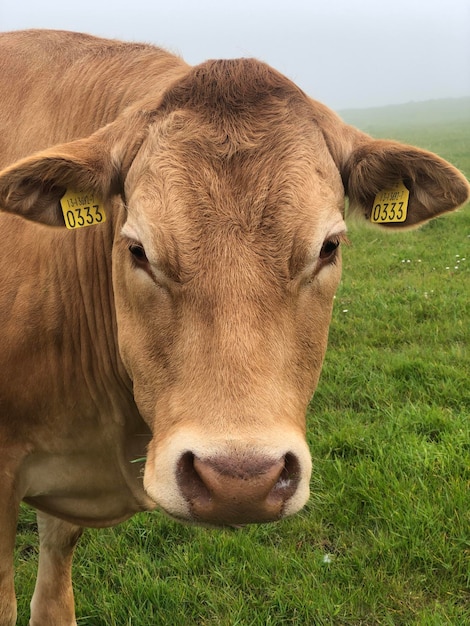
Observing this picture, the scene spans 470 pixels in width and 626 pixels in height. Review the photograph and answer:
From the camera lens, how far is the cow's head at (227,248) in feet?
6.34

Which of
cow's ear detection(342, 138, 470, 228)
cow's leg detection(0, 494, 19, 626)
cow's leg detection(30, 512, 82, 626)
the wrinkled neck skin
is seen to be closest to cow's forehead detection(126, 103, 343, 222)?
cow's ear detection(342, 138, 470, 228)

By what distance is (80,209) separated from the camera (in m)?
2.61

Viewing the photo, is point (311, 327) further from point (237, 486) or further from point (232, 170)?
point (237, 486)

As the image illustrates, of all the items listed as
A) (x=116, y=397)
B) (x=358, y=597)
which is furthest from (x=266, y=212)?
(x=358, y=597)

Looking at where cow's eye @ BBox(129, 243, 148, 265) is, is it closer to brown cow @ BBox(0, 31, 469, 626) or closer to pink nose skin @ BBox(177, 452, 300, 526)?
brown cow @ BBox(0, 31, 469, 626)

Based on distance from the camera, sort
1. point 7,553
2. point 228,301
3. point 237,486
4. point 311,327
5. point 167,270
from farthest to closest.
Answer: point 7,553, point 311,327, point 167,270, point 228,301, point 237,486

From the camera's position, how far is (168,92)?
→ 2535 mm

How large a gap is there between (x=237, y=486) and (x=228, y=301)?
0.57 m

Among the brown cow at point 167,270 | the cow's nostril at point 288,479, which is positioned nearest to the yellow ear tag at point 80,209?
the brown cow at point 167,270

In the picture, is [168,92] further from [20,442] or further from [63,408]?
[20,442]

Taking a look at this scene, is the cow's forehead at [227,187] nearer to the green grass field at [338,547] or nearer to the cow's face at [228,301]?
the cow's face at [228,301]

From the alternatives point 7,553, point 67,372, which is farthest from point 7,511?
point 67,372

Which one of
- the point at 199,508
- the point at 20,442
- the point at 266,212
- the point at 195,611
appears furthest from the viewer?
the point at 195,611

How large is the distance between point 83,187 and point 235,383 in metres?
1.07
